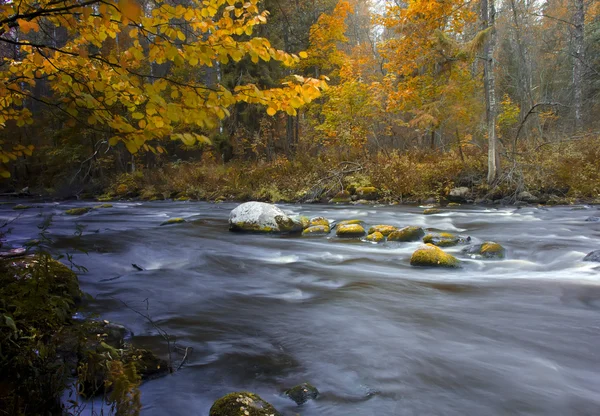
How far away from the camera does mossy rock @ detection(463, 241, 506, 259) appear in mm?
7148

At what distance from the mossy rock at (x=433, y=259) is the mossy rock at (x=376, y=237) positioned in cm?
178

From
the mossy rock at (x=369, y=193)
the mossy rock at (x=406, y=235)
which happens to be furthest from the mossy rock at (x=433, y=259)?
the mossy rock at (x=369, y=193)

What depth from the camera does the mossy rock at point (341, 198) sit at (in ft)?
54.1

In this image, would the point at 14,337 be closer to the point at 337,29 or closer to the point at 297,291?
the point at 297,291

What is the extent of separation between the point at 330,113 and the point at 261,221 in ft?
33.7

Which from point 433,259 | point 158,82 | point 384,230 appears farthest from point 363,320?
point 384,230

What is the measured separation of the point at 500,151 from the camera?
14914mm

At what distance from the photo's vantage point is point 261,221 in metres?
10.1

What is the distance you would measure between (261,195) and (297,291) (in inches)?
505

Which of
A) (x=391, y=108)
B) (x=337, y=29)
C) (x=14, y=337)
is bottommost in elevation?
(x=14, y=337)

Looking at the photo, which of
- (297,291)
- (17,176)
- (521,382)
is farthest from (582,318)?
(17,176)

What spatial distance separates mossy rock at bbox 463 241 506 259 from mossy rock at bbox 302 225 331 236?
3499 millimetres

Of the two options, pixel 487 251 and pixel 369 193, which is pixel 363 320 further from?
pixel 369 193

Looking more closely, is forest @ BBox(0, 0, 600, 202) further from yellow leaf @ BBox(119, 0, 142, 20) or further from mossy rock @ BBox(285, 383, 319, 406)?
mossy rock @ BBox(285, 383, 319, 406)
